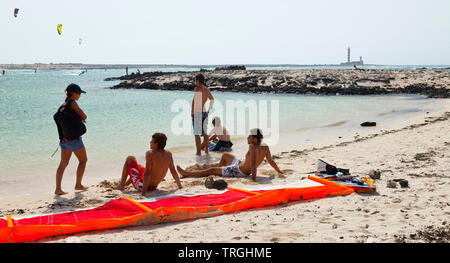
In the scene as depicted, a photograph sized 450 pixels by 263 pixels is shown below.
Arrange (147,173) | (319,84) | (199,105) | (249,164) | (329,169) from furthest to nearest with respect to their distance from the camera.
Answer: (319,84), (199,105), (249,164), (329,169), (147,173)

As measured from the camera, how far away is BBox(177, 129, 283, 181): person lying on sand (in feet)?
20.3

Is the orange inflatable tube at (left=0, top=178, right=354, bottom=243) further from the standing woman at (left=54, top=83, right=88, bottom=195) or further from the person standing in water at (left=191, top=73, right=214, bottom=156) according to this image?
the person standing in water at (left=191, top=73, right=214, bottom=156)

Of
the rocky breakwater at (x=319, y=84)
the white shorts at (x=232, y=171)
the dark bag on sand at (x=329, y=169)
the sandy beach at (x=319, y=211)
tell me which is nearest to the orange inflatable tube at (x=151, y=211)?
the sandy beach at (x=319, y=211)

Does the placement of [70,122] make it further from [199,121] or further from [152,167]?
[199,121]

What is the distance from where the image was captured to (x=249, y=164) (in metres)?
6.29

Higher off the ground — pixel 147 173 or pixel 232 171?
pixel 147 173

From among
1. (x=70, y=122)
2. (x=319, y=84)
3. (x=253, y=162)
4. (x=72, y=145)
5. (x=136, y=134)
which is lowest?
(x=136, y=134)

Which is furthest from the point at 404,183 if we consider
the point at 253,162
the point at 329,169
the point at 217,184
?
the point at 217,184

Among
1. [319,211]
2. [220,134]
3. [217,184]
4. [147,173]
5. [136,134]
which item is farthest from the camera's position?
[136,134]

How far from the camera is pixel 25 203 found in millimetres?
5352

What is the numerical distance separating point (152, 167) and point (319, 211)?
2298 mm

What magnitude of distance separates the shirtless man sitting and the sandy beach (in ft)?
0.55

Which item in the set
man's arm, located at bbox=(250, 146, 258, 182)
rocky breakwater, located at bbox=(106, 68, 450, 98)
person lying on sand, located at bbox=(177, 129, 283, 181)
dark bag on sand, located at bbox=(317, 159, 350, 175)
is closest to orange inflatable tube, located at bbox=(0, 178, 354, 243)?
dark bag on sand, located at bbox=(317, 159, 350, 175)

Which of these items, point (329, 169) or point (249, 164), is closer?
point (329, 169)
